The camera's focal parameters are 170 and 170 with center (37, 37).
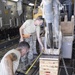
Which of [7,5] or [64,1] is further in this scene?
[7,5]

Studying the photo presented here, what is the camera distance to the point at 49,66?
10.2 feet

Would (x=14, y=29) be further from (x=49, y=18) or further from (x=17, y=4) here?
(x=49, y=18)

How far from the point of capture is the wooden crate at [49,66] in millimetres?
3066

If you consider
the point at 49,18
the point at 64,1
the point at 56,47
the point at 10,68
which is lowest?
the point at 56,47

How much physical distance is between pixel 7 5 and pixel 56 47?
6.46 m

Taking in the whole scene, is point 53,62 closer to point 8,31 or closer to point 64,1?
point 64,1

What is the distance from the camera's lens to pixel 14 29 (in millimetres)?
9492

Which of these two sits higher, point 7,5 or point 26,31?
point 7,5

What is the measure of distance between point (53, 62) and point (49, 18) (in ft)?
3.25

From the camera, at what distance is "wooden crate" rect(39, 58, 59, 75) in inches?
121

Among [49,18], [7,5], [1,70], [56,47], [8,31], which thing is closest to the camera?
[1,70]

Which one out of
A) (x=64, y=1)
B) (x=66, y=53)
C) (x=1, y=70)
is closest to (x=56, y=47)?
(x=66, y=53)

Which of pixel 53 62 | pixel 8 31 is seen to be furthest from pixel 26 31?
pixel 8 31

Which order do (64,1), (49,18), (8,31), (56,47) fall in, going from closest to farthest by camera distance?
1. (49,18)
2. (56,47)
3. (64,1)
4. (8,31)
